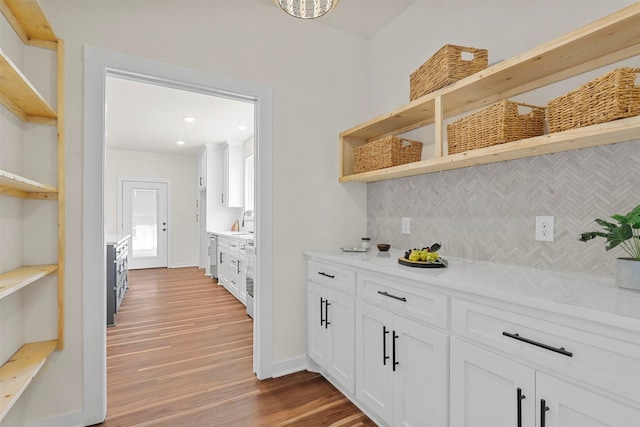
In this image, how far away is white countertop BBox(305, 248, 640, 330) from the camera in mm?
900

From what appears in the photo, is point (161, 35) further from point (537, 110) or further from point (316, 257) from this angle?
point (537, 110)

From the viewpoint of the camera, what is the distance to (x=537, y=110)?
1.48m

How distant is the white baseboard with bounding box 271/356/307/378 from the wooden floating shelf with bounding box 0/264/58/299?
4.92ft

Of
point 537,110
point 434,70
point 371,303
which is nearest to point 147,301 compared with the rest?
point 371,303

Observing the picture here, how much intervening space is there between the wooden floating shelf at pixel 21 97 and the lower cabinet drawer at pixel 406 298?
5.68 ft

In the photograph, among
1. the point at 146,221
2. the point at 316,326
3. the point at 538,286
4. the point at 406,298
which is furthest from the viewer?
the point at 146,221

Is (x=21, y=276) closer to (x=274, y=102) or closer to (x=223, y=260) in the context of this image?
(x=274, y=102)

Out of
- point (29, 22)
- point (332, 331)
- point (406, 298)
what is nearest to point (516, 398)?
point (406, 298)

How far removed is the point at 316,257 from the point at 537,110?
1521 mm

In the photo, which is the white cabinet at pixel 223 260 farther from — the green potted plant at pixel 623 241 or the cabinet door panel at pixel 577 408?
the green potted plant at pixel 623 241

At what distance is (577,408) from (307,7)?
1767mm

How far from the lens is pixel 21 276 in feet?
4.63

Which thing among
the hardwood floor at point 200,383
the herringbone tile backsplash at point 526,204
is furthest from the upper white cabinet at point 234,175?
the herringbone tile backsplash at point 526,204

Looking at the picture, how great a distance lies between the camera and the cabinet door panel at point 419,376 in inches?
53.1
